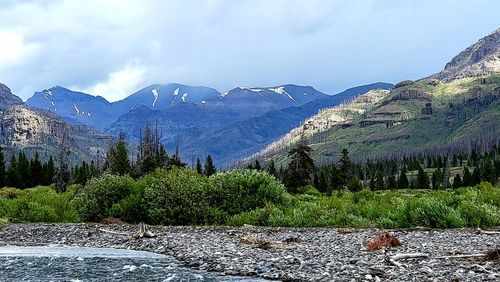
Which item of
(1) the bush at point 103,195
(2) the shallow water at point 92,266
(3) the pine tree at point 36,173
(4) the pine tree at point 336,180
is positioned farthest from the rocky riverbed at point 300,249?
(3) the pine tree at point 36,173

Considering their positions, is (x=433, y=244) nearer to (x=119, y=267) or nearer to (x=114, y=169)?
(x=119, y=267)

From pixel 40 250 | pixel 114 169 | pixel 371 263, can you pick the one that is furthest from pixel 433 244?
pixel 114 169

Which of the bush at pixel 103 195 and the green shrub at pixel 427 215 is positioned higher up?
the bush at pixel 103 195

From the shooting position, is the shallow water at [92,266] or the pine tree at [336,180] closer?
the shallow water at [92,266]

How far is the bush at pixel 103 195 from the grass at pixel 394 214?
8772 mm

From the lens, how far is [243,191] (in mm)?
36438

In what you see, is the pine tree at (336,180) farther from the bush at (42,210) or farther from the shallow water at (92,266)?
the shallow water at (92,266)

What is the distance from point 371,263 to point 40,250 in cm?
1567

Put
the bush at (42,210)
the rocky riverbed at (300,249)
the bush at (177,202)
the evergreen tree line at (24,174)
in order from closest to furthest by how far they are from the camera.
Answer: the rocky riverbed at (300,249) → the bush at (177,202) → the bush at (42,210) → the evergreen tree line at (24,174)

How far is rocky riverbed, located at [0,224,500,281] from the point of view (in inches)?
607

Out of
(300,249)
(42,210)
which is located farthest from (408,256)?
(42,210)

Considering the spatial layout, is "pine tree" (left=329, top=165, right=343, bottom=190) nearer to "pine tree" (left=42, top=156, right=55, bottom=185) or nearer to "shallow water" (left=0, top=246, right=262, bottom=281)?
"pine tree" (left=42, top=156, right=55, bottom=185)

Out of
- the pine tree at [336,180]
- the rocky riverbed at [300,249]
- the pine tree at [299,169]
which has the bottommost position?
the rocky riverbed at [300,249]

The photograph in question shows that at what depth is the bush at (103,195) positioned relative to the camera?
125ft
